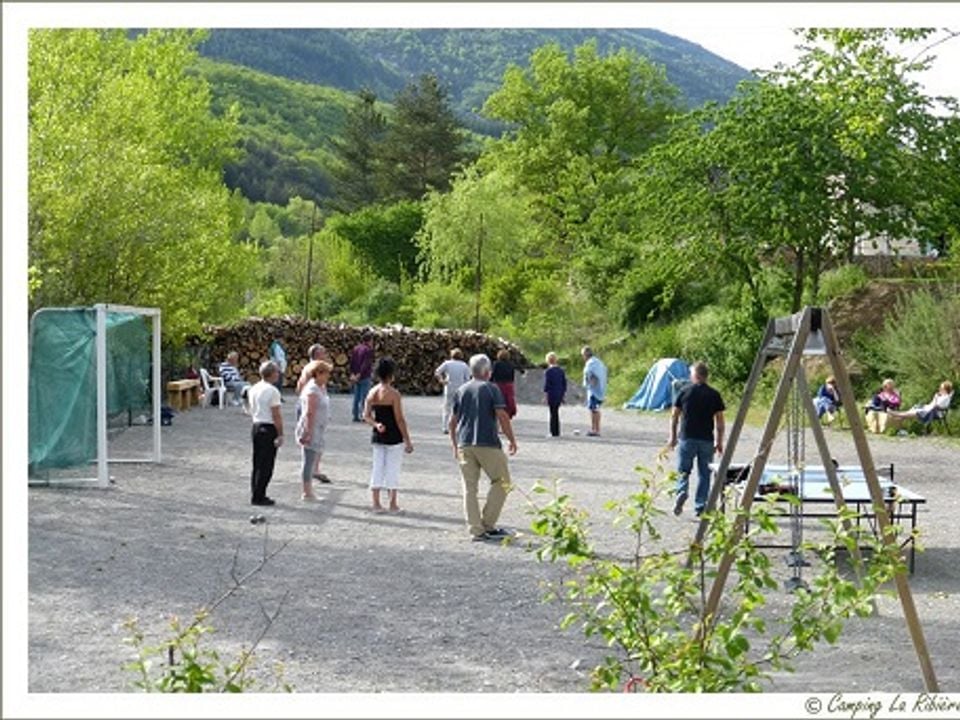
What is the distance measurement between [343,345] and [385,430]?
27.5 meters

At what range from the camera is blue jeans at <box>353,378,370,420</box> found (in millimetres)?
26361

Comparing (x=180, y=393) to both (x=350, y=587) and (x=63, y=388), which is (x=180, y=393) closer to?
(x=63, y=388)

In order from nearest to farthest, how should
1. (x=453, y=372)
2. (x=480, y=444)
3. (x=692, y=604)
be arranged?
1. (x=692, y=604)
2. (x=480, y=444)
3. (x=453, y=372)

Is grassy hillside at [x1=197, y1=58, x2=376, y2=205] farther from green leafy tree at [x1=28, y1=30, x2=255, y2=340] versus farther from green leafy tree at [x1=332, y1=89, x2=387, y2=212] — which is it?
green leafy tree at [x1=28, y1=30, x2=255, y2=340]

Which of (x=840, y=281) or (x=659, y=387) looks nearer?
(x=659, y=387)

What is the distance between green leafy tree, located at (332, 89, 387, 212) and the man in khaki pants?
71.0 meters

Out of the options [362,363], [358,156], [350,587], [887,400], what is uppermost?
[358,156]

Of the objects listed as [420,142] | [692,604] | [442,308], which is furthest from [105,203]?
[420,142]

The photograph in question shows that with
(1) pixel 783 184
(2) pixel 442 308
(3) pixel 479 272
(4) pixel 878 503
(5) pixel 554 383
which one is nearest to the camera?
(4) pixel 878 503

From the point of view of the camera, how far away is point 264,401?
15.2 m

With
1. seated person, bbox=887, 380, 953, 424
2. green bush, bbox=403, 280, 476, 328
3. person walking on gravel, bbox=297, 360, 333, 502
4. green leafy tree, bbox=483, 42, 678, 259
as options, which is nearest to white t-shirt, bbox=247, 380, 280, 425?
person walking on gravel, bbox=297, 360, 333, 502

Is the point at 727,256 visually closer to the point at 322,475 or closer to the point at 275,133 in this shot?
the point at 322,475

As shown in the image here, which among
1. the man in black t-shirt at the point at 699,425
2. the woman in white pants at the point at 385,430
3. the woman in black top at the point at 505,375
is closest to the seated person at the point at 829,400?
the woman in black top at the point at 505,375

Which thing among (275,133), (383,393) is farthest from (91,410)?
(275,133)
